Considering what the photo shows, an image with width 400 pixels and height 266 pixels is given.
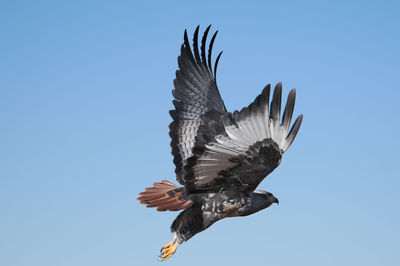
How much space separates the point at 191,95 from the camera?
7.82 meters

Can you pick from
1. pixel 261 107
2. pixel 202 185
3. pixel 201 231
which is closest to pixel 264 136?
pixel 261 107

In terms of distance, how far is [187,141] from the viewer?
763 centimetres

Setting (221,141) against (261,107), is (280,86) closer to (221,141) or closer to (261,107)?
(261,107)

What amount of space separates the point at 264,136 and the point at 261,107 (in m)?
0.41

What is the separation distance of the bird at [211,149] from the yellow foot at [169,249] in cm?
1

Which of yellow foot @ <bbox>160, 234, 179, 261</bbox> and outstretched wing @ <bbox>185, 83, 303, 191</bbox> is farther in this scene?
yellow foot @ <bbox>160, 234, 179, 261</bbox>

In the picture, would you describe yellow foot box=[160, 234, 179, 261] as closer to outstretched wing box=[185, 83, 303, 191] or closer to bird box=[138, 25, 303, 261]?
bird box=[138, 25, 303, 261]

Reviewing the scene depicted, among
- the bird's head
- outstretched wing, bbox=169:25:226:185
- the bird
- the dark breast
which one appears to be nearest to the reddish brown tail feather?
the bird

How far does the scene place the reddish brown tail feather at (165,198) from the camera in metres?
7.37

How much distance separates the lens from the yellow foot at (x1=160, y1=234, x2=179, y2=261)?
7.41 metres

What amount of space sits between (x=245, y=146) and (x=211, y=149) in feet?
1.55

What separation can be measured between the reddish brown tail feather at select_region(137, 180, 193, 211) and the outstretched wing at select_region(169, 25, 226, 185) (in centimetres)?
58

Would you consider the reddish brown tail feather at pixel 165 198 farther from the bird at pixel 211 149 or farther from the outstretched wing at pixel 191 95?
the outstretched wing at pixel 191 95

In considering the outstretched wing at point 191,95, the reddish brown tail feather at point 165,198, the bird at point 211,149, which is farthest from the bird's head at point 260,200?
the outstretched wing at point 191,95
